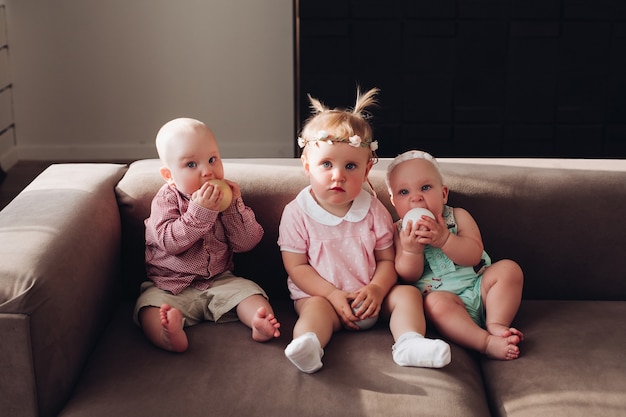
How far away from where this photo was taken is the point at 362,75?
3.68 meters

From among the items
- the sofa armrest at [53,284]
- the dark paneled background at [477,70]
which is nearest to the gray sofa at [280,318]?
the sofa armrest at [53,284]

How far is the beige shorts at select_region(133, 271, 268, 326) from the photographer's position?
192cm

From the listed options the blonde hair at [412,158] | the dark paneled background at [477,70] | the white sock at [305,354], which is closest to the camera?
the white sock at [305,354]

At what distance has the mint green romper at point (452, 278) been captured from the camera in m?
1.99

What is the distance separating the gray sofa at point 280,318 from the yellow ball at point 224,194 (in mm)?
178

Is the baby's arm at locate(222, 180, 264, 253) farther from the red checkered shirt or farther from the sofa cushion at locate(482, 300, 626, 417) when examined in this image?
the sofa cushion at locate(482, 300, 626, 417)

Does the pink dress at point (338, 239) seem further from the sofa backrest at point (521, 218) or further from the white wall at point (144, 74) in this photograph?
the white wall at point (144, 74)

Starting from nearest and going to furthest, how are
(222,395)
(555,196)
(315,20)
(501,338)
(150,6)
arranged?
1. (222,395)
2. (501,338)
3. (555,196)
4. (315,20)
5. (150,6)

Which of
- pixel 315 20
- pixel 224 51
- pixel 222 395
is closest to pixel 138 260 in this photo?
pixel 222 395

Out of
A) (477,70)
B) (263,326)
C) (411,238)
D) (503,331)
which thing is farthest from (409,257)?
(477,70)

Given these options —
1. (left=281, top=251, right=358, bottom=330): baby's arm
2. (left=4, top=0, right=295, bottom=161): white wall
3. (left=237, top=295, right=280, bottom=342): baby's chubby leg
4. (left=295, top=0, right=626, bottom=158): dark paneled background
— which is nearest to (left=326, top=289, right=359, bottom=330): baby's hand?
(left=281, top=251, right=358, bottom=330): baby's arm

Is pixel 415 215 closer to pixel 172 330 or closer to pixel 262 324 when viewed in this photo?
pixel 262 324

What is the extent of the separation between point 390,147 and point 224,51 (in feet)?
3.49

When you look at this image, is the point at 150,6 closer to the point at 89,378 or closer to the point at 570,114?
the point at 570,114
